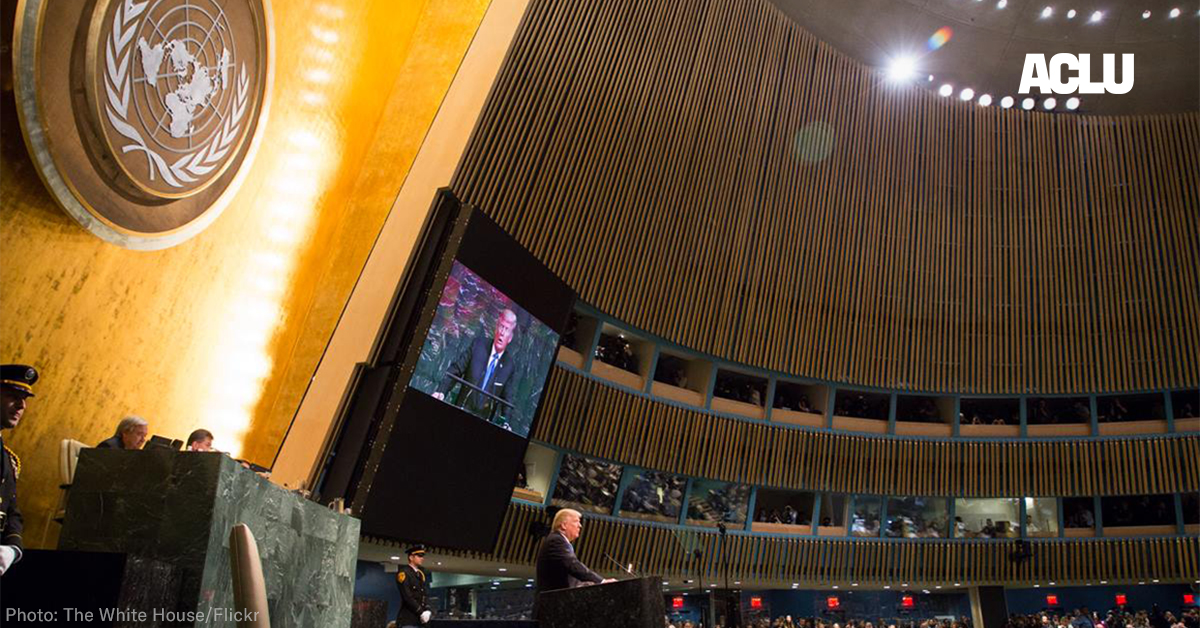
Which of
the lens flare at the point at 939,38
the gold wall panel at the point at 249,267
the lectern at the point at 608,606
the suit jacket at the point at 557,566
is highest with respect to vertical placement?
the lens flare at the point at 939,38

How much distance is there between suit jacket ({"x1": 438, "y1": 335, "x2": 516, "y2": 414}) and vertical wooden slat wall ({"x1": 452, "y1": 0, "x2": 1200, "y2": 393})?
82.6 inches

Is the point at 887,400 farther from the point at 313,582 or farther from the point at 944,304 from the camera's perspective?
the point at 313,582

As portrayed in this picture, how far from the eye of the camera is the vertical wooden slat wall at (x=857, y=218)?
11.3 m

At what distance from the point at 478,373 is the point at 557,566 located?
3961mm

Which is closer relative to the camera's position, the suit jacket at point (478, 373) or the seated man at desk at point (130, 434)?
the seated man at desk at point (130, 434)

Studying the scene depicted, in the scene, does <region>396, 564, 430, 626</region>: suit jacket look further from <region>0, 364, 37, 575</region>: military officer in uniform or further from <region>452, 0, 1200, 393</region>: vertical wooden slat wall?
<region>452, 0, 1200, 393</region>: vertical wooden slat wall

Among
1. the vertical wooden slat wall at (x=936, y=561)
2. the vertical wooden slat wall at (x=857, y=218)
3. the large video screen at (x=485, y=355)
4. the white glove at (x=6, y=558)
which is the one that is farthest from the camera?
the vertical wooden slat wall at (x=936, y=561)

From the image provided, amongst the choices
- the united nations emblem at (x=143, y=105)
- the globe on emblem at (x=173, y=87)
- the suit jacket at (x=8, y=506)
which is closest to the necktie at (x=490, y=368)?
the united nations emblem at (x=143, y=105)

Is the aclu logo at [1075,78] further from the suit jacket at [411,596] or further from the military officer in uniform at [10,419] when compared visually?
the military officer in uniform at [10,419]

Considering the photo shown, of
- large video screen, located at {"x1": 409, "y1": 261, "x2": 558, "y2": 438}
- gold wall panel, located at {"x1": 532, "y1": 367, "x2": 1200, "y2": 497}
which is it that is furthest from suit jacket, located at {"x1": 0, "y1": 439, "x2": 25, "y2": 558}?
gold wall panel, located at {"x1": 532, "y1": 367, "x2": 1200, "y2": 497}

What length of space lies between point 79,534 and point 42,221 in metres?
2.14

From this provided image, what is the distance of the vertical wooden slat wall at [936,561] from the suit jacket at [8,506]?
1095 cm

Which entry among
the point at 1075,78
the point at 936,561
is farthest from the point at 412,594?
the point at 1075,78

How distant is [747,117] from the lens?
12898 millimetres
